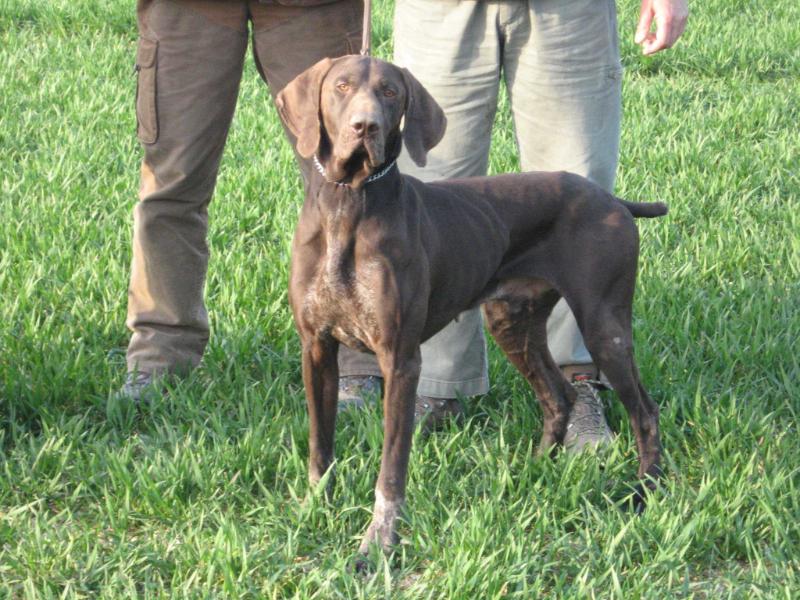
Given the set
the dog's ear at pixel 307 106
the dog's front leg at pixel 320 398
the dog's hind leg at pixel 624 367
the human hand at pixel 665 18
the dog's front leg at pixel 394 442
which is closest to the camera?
the dog's ear at pixel 307 106

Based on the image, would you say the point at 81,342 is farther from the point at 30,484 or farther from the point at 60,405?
the point at 30,484

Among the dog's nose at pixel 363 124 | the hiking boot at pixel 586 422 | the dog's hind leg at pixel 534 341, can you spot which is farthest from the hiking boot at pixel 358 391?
the dog's nose at pixel 363 124

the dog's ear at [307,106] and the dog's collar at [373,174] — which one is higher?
the dog's ear at [307,106]

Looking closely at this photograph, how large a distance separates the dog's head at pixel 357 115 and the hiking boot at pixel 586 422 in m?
1.33

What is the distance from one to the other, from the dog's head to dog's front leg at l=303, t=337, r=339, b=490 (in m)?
0.56

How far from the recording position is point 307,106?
3363 millimetres

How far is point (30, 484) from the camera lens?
12.5 ft

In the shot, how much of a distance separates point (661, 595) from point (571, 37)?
1.84 m

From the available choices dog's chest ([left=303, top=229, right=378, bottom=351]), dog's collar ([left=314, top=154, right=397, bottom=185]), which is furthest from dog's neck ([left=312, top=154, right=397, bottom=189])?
dog's chest ([left=303, top=229, right=378, bottom=351])

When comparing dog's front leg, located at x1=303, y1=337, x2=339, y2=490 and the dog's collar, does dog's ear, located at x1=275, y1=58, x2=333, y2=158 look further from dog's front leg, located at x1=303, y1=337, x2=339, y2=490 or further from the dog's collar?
dog's front leg, located at x1=303, y1=337, x2=339, y2=490

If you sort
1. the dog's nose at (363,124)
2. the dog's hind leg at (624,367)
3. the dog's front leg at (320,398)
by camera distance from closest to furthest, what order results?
the dog's nose at (363,124) < the dog's front leg at (320,398) < the dog's hind leg at (624,367)

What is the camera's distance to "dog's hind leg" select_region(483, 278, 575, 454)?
4.03 m

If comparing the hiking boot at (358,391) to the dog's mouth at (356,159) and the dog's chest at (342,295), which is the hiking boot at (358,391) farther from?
the dog's mouth at (356,159)

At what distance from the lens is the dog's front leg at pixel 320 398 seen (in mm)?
3648
